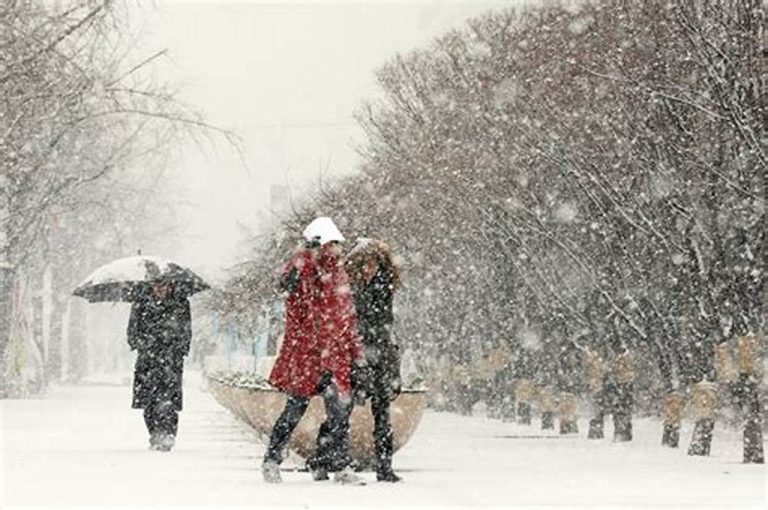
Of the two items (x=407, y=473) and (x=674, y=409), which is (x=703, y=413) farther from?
(x=407, y=473)

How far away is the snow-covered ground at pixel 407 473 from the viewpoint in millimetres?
11422

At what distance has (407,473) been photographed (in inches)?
569

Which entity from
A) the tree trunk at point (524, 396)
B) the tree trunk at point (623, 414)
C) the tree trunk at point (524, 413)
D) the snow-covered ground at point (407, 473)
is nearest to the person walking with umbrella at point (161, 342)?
the snow-covered ground at point (407, 473)

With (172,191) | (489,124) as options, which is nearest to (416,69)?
(489,124)

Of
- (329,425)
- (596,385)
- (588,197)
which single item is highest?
(588,197)

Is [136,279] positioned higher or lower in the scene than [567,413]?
higher

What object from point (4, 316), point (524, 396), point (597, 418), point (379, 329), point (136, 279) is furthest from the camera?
point (4, 316)

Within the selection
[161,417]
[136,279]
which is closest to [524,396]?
[136,279]

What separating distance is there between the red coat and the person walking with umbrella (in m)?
5.38

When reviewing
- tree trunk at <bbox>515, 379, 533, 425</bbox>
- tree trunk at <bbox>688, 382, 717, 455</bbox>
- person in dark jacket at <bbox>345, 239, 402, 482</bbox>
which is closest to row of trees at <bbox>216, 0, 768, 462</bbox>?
tree trunk at <bbox>688, 382, 717, 455</bbox>

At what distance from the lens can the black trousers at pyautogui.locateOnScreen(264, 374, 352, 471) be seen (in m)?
12.2

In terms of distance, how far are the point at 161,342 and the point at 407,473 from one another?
419 cm

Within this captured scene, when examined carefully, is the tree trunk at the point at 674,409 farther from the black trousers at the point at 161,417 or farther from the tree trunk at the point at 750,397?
the black trousers at the point at 161,417

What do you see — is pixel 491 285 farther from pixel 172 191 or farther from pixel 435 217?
pixel 172 191
